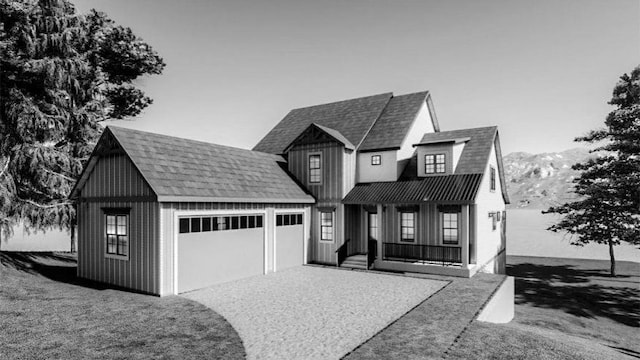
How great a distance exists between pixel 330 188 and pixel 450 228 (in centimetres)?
654

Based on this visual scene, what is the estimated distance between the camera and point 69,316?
9938 mm

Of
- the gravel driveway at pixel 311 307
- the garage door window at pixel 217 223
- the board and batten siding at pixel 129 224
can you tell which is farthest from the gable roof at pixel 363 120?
the board and batten siding at pixel 129 224

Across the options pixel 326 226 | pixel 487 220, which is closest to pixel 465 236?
pixel 487 220

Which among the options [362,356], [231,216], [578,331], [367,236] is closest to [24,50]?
[231,216]

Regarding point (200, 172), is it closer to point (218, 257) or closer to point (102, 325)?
point (218, 257)

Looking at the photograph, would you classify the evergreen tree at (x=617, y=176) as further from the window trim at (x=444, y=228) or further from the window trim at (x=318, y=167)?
the window trim at (x=318, y=167)

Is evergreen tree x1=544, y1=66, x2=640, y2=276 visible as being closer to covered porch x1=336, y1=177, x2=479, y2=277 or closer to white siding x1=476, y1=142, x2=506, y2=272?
white siding x1=476, y1=142, x2=506, y2=272

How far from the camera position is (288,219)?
59.0 feet

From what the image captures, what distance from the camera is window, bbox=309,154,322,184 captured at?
19.6m

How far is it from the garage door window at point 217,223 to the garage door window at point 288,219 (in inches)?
57.1

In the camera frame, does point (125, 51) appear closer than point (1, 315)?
No

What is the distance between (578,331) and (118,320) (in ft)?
55.2

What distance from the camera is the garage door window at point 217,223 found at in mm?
12965

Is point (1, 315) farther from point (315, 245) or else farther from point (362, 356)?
point (315, 245)
